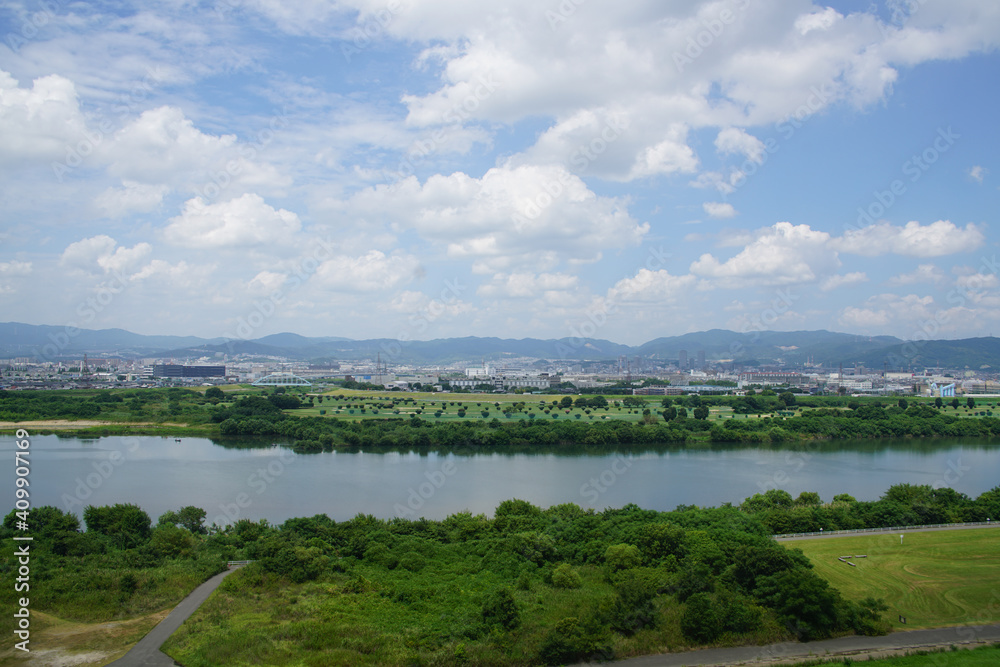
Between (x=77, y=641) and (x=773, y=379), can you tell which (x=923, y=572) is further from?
(x=773, y=379)

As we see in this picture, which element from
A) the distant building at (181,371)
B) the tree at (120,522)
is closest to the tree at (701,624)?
the tree at (120,522)

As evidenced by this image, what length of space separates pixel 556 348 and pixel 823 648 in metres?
82.7

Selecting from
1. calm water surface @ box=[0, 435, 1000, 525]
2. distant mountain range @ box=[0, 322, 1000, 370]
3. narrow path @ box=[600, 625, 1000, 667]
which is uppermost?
distant mountain range @ box=[0, 322, 1000, 370]

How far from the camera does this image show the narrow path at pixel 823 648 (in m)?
4.22

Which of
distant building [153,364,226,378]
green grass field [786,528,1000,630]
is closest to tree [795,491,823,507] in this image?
green grass field [786,528,1000,630]

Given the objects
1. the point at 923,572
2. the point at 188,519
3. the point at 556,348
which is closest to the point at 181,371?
the point at 188,519

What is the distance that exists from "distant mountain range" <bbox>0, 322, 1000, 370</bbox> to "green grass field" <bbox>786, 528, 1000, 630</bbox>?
45800 millimetres

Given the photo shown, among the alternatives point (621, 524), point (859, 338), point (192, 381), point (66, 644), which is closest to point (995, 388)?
point (621, 524)

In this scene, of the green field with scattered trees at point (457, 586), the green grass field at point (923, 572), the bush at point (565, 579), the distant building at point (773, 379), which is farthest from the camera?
the distant building at point (773, 379)

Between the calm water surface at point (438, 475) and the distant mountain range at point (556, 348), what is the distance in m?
37.3

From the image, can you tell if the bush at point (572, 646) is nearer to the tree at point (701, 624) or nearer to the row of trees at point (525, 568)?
the row of trees at point (525, 568)

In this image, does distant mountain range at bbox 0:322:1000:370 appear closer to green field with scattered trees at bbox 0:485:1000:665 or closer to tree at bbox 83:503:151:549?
tree at bbox 83:503:151:549

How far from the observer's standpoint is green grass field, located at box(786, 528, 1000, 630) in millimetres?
5078

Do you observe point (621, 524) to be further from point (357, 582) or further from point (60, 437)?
point (60, 437)
